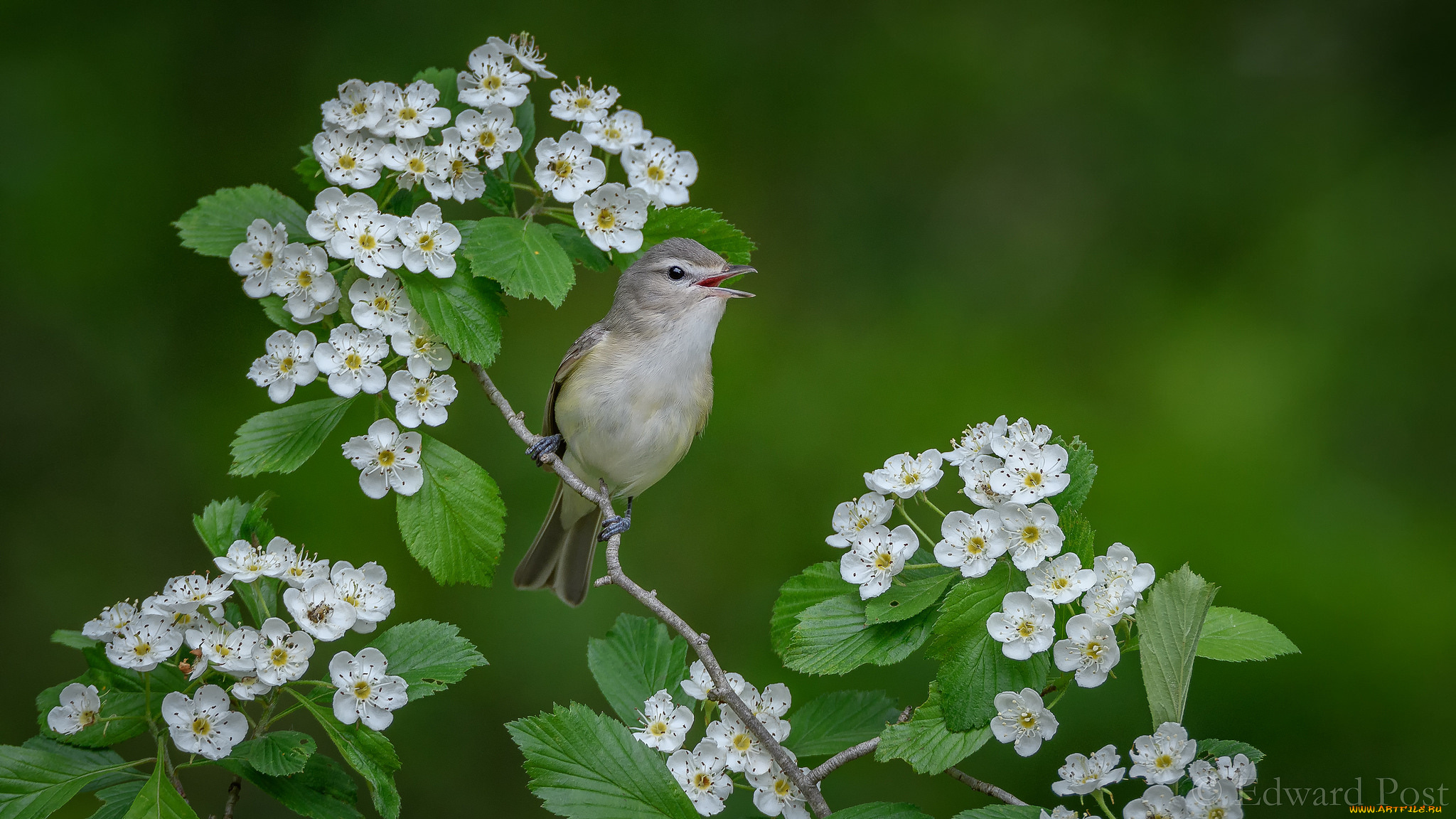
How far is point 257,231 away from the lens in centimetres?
220

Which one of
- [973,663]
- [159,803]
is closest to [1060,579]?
[973,663]

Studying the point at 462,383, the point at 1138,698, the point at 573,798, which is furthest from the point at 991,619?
the point at 462,383

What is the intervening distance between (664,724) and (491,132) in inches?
48.4

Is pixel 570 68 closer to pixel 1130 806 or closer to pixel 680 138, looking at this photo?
pixel 680 138

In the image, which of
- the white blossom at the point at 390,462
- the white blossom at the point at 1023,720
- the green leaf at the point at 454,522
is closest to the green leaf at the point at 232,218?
the white blossom at the point at 390,462

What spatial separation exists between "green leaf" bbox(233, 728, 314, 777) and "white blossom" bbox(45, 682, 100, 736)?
255 mm

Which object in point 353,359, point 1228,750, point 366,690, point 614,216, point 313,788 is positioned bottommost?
point 313,788

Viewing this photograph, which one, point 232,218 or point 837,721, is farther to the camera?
point 232,218

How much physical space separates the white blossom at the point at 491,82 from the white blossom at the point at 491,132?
0.02 metres

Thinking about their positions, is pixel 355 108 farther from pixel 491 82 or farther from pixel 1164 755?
pixel 1164 755

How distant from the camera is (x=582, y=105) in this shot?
235cm

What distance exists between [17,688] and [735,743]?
3.73 meters

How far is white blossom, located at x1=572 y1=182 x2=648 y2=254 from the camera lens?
2.27m

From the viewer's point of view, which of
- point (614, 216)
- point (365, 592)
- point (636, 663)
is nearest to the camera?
point (365, 592)
